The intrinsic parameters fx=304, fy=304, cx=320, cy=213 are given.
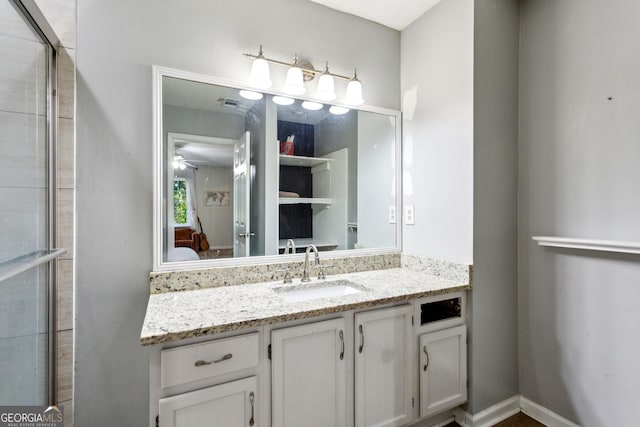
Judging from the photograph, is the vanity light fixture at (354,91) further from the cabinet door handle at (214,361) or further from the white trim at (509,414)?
the white trim at (509,414)

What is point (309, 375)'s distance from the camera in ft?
4.21

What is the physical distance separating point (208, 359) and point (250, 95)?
1.33m

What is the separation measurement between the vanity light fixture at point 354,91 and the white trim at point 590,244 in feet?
4.31

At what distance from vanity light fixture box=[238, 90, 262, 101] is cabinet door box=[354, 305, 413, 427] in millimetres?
1284

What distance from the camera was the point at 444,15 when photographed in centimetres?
182

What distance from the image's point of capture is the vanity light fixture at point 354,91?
74.5 inches

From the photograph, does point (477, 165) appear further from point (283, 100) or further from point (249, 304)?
point (249, 304)

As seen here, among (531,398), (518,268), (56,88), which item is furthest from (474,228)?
(56,88)

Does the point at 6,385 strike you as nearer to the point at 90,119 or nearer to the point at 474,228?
the point at 90,119

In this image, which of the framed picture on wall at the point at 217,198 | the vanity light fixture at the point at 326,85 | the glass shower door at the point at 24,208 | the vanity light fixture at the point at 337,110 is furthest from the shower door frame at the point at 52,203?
the vanity light fixture at the point at 337,110

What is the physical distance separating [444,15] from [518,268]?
160 centimetres

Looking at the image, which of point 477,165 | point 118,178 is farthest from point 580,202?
point 118,178

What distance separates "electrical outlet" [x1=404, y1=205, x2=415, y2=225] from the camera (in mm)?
2031

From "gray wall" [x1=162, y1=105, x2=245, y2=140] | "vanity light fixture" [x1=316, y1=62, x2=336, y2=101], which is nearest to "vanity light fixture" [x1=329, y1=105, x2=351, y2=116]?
"vanity light fixture" [x1=316, y1=62, x2=336, y2=101]
